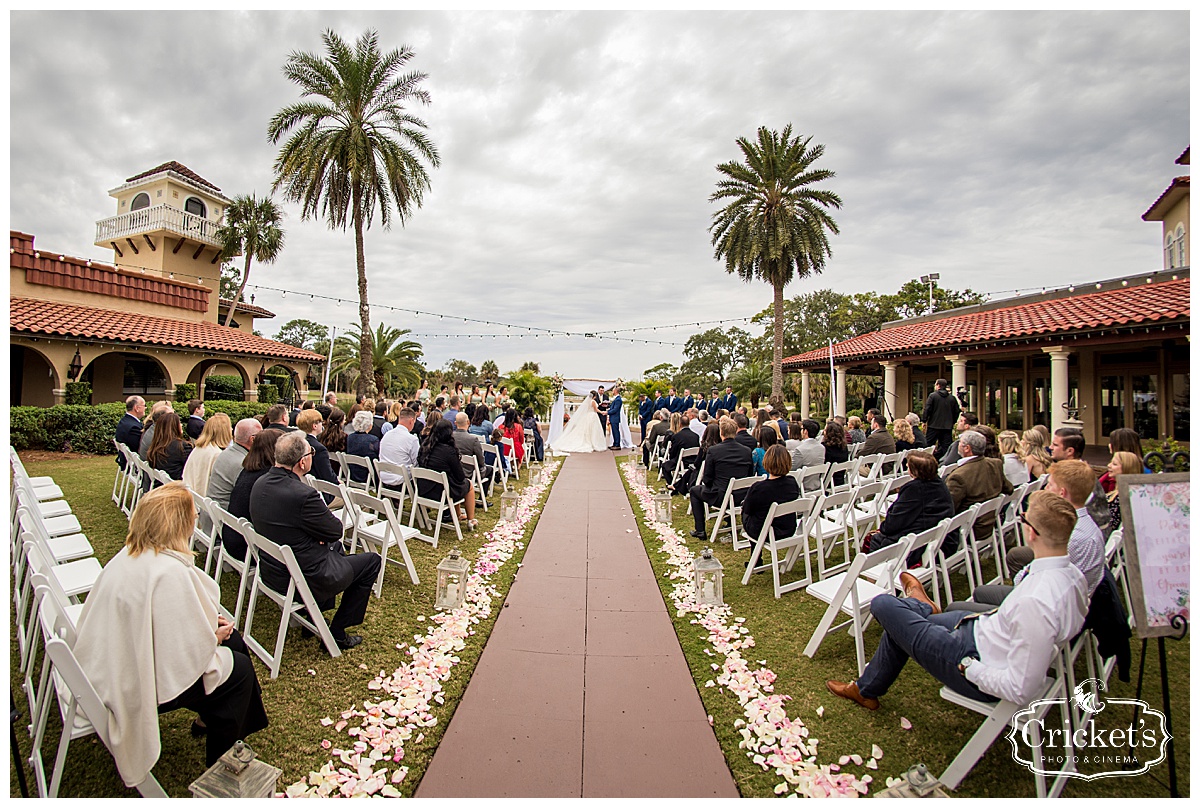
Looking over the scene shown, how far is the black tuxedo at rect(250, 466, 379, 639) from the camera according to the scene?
358 cm

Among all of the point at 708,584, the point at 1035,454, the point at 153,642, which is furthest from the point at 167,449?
the point at 1035,454

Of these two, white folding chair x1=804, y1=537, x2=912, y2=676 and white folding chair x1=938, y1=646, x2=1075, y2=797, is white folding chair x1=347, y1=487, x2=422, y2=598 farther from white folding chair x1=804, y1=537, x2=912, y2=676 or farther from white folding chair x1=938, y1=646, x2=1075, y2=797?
white folding chair x1=938, y1=646, x2=1075, y2=797

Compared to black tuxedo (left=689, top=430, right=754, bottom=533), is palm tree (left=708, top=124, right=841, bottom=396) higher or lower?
higher

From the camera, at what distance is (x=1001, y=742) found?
2.92 metres

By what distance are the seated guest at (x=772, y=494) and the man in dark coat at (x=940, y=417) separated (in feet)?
20.7

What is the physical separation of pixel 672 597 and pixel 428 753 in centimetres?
265

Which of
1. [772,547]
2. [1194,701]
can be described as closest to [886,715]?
[1194,701]

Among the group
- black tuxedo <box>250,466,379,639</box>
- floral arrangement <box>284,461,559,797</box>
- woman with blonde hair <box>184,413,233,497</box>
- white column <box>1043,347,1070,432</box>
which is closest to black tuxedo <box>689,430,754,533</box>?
floral arrangement <box>284,461,559,797</box>

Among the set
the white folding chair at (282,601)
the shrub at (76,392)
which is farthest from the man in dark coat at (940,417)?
the shrub at (76,392)

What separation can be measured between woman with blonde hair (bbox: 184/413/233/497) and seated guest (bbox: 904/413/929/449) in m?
8.17

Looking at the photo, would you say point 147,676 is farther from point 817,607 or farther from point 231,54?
point 231,54

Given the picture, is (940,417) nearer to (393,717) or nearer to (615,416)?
(615,416)

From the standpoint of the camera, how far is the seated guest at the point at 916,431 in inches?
308

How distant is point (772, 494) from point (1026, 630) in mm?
2980
